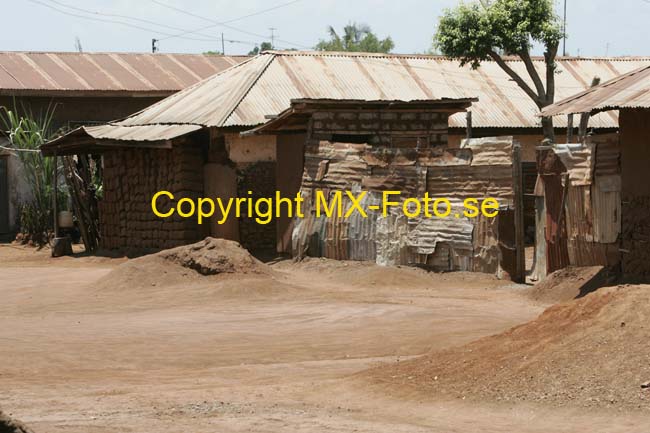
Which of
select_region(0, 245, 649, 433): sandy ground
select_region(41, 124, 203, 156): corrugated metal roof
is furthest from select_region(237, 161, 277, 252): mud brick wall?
select_region(0, 245, 649, 433): sandy ground

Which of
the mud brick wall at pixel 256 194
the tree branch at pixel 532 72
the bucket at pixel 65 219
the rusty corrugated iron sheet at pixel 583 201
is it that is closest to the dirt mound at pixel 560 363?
the rusty corrugated iron sheet at pixel 583 201

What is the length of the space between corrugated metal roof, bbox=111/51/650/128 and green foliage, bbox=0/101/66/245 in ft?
10.2

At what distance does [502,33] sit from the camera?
2741 cm

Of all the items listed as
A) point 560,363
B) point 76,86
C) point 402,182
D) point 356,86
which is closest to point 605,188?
point 402,182

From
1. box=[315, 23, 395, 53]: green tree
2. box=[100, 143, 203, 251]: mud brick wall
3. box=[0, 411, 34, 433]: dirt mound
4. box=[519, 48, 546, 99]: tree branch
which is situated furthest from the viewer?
box=[315, 23, 395, 53]: green tree

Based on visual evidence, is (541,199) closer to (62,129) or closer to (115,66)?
(62,129)

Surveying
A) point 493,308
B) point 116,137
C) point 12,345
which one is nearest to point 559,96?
point 116,137

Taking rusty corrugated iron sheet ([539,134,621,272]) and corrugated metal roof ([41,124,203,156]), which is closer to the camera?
rusty corrugated iron sheet ([539,134,621,272])

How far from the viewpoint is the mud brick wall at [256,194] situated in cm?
2205

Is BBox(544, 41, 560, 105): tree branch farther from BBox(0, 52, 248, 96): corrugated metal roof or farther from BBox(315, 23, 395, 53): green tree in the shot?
BBox(315, 23, 395, 53): green tree

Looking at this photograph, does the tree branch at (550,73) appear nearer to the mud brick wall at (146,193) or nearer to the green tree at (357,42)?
the mud brick wall at (146,193)

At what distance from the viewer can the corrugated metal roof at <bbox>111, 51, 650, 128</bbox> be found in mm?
23391

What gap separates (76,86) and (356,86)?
25.1 feet

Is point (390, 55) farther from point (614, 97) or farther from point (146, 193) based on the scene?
point (614, 97)
